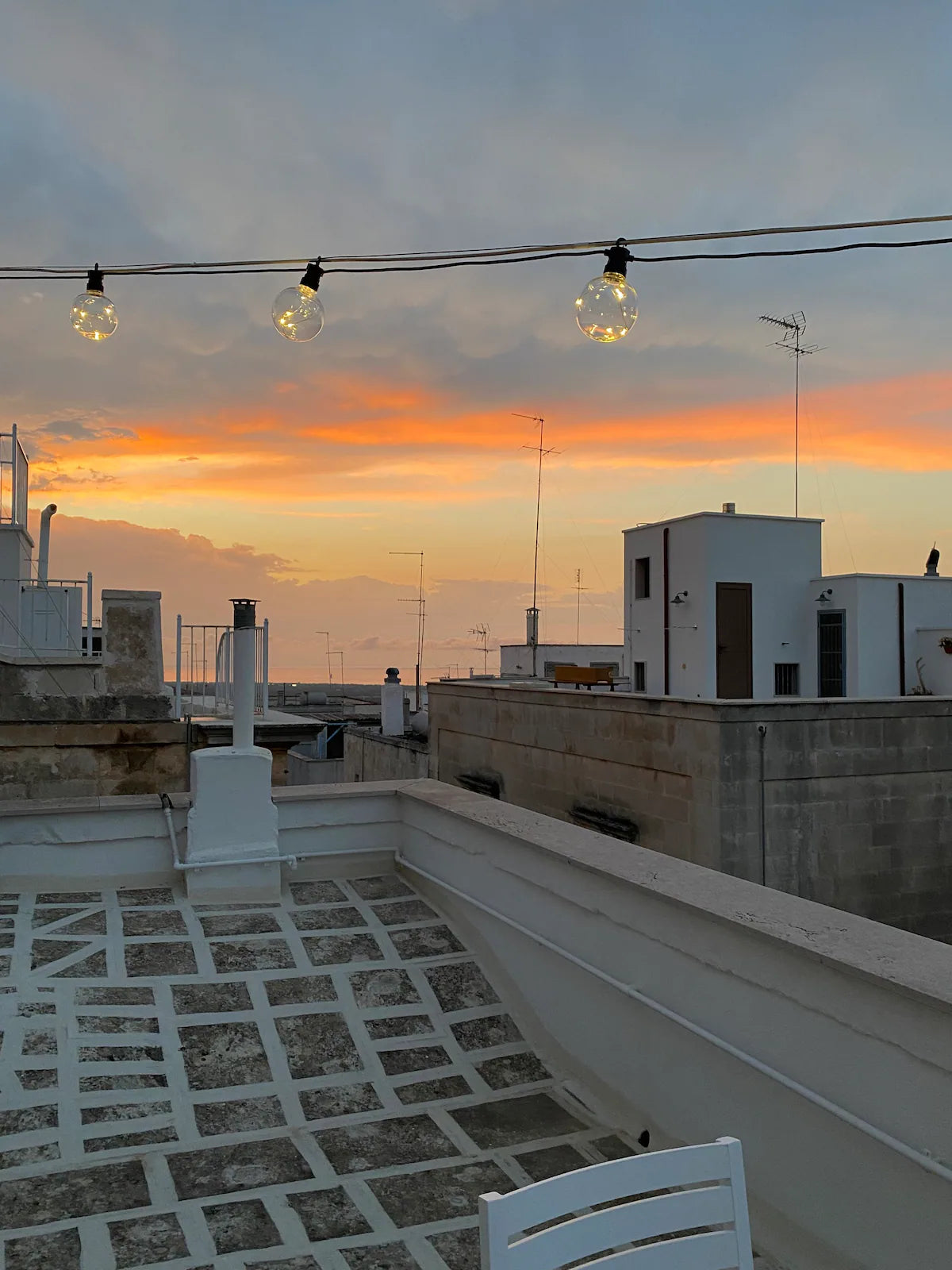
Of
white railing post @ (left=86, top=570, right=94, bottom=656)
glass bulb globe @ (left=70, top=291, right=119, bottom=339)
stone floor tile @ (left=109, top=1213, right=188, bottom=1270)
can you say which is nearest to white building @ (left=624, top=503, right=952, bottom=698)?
white railing post @ (left=86, top=570, right=94, bottom=656)

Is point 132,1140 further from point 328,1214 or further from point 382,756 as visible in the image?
point 382,756

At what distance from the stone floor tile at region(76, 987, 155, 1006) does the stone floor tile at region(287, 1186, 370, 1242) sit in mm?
1291

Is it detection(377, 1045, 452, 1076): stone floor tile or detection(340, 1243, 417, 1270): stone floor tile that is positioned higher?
detection(377, 1045, 452, 1076): stone floor tile

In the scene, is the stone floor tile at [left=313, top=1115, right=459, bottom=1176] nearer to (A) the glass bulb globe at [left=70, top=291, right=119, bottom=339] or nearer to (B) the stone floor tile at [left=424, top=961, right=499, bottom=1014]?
(B) the stone floor tile at [left=424, top=961, right=499, bottom=1014]

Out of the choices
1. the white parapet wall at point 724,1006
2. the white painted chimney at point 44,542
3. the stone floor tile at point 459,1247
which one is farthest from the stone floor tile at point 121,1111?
the white painted chimney at point 44,542

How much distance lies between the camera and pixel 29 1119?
312 cm

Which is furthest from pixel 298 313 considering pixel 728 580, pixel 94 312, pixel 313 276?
pixel 728 580

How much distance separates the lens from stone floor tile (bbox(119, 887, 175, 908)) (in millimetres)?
4695

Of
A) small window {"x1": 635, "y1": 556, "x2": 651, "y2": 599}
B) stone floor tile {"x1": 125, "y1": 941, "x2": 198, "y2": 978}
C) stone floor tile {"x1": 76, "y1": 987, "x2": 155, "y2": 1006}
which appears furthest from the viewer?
small window {"x1": 635, "y1": 556, "x2": 651, "y2": 599}

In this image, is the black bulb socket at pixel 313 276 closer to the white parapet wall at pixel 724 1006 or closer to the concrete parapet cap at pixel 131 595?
the white parapet wall at pixel 724 1006

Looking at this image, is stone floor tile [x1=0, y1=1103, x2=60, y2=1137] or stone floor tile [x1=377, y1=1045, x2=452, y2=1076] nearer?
stone floor tile [x1=0, y1=1103, x2=60, y2=1137]

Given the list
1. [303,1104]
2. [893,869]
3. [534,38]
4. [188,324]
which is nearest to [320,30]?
[534,38]

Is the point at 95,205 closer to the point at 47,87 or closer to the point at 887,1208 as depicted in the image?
the point at 47,87

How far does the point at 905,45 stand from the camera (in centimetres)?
655
